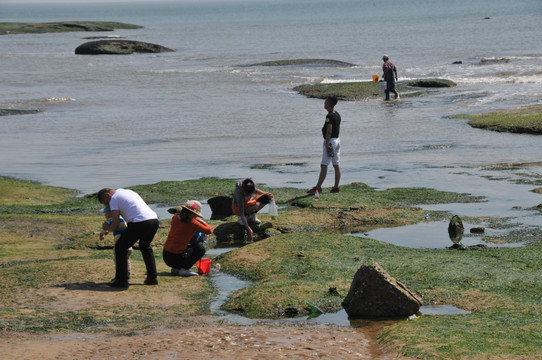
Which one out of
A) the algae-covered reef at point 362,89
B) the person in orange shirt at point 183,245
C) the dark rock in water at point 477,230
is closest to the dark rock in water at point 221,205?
the person in orange shirt at point 183,245

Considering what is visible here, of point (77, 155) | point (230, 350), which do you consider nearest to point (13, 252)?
point (230, 350)

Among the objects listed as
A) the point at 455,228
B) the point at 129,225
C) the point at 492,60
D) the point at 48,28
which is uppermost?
the point at 48,28

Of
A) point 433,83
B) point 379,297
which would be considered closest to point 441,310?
point 379,297

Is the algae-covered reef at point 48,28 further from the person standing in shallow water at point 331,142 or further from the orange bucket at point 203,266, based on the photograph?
the orange bucket at point 203,266

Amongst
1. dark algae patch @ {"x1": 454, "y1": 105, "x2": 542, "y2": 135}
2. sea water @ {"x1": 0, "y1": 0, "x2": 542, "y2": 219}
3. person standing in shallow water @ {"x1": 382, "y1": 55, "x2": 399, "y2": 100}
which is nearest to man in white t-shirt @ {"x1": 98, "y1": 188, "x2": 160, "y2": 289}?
sea water @ {"x1": 0, "y1": 0, "x2": 542, "y2": 219}

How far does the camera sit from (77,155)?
27188 mm

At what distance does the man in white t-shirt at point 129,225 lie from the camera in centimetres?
1184

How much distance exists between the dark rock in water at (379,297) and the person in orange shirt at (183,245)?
9.99 ft

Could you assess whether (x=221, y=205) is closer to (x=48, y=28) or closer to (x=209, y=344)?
(x=209, y=344)

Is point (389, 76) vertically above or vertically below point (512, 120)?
above

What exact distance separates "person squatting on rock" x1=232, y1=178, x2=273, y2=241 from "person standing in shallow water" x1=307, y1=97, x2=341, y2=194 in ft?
9.70

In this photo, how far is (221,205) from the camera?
17750 millimetres

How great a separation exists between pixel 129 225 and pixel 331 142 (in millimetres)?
7635

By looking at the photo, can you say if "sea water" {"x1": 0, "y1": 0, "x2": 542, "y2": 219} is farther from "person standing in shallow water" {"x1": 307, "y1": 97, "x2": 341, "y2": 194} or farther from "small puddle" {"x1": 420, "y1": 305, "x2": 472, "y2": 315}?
"small puddle" {"x1": 420, "y1": 305, "x2": 472, "y2": 315}
